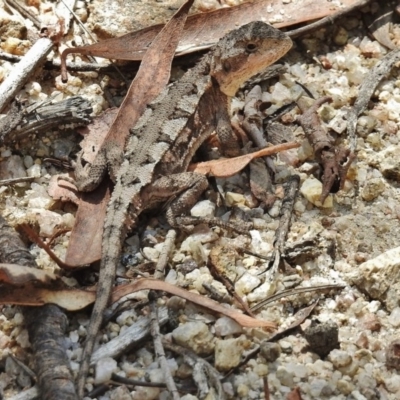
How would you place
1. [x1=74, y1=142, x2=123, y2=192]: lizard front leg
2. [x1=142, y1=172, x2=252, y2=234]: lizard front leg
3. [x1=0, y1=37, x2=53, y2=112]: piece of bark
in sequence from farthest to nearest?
[x1=0, y1=37, x2=53, y2=112]: piece of bark, [x1=74, y1=142, x2=123, y2=192]: lizard front leg, [x1=142, y1=172, x2=252, y2=234]: lizard front leg

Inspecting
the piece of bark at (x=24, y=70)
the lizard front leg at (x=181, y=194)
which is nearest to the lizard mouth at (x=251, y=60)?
the lizard front leg at (x=181, y=194)

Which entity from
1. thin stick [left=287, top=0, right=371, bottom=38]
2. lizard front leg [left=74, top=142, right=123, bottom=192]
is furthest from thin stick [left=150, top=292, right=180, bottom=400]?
thin stick [left=287, top=0, right=371, bottom=38]

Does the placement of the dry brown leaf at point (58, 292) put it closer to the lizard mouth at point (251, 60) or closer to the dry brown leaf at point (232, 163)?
the dry brown leaf at point (232, 163)

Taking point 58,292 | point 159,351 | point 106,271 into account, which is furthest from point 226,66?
point 159,351

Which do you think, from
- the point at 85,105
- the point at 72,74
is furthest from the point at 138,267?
the point at 72,74

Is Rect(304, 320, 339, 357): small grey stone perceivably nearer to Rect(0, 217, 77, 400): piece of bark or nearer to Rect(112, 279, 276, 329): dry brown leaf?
Rect(112, 279, 276, 329): dry brown leaf

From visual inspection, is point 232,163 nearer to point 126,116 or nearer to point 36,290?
point 126,116
